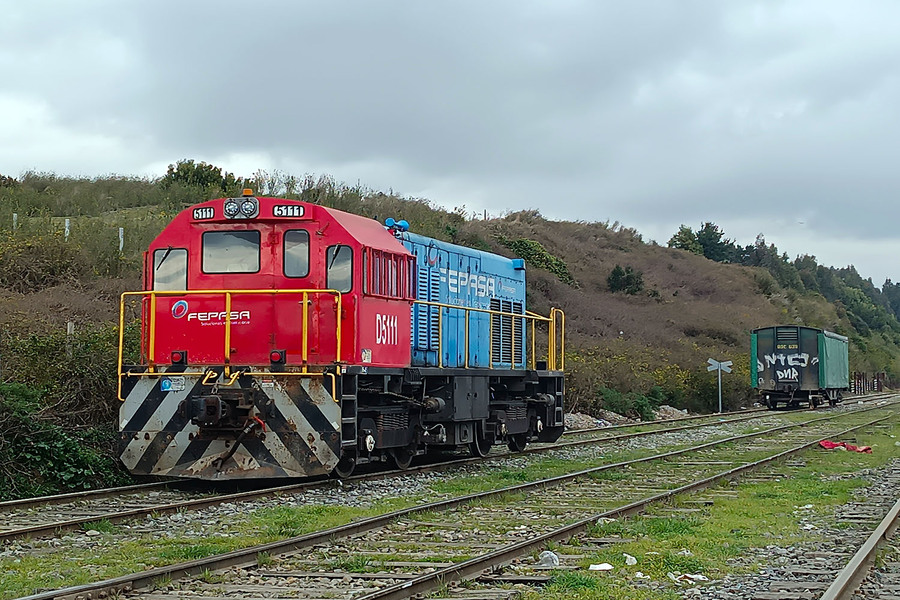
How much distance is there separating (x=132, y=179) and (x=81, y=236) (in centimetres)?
1575

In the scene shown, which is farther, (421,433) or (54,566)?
(421,433)

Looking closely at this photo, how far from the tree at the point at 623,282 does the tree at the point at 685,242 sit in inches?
1132

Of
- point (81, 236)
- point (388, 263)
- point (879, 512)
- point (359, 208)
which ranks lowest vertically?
point (879, 512)

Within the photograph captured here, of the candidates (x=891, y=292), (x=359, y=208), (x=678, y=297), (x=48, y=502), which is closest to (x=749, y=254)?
(x=678, y=297)

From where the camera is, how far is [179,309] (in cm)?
1281

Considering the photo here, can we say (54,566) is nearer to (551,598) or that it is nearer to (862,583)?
(551,598)

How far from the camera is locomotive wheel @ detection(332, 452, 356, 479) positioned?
501 inches

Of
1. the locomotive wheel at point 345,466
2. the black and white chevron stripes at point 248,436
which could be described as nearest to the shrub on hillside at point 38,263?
the black and white chevron stripes at point 248,436

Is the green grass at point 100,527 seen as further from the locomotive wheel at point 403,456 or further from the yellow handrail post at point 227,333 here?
the locomotive wheel at point 403,456

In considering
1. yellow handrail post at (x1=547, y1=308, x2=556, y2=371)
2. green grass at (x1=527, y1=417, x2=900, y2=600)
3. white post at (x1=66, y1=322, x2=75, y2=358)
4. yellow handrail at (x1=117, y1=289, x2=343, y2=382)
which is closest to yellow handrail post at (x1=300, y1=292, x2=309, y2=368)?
yellow handrail at (x1=117, y1=289, x2=343, y2=382)

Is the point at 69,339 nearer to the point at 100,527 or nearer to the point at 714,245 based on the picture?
the point at 100,527

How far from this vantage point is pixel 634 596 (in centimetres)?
665

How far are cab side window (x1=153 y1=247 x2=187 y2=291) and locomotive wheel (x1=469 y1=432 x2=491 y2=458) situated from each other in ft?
18.0

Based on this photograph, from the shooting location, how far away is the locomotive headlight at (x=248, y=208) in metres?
12.6
